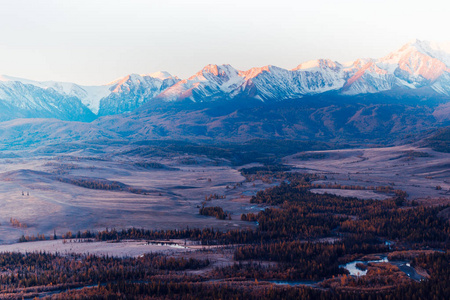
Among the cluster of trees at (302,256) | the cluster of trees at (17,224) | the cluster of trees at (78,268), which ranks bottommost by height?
the cluster of trees at (302,256)

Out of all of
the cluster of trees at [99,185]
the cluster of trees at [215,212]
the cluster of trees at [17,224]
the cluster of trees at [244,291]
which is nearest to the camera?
the cluster of trees at [244,291]

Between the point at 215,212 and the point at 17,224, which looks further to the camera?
the point at 215,212

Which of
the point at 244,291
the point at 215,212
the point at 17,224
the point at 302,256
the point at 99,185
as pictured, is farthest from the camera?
the point at 99,185

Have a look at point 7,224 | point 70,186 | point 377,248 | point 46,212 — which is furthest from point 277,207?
point 70,186

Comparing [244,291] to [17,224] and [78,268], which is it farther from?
[17,224]

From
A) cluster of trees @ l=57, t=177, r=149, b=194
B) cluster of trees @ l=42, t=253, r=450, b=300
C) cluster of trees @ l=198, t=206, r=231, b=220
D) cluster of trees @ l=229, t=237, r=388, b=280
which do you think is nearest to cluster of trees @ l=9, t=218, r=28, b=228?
cluster of trees @ l=198, t=206, r=231, b=220

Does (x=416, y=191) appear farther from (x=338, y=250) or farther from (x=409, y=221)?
(x=338, y=250)

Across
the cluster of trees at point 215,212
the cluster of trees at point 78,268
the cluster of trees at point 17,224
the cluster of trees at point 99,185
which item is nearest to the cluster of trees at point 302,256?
the cluster of trees at point 78,268

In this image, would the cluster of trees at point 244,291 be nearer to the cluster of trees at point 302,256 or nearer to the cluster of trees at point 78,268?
the cluster of trees at point 78,268

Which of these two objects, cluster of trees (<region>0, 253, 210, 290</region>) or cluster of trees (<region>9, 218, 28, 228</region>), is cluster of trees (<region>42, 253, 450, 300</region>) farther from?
cluster of trees (<region>9, 218, 28, 228</region>)

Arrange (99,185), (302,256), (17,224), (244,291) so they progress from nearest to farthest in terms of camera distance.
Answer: (244,291), (302,256), (17,224), (99,185)

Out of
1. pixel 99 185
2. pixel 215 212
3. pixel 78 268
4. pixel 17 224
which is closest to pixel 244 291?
pixel 78 268
